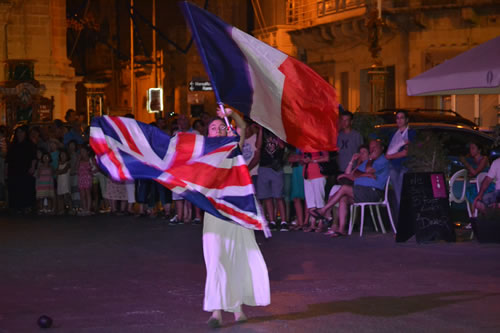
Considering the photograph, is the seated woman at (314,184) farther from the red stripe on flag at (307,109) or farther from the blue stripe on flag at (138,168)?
the blue stripe on flag at (138,168)

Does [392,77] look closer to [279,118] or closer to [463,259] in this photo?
[463,259]

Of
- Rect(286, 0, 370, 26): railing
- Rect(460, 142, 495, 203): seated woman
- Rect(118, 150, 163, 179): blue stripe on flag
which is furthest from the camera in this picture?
Rect(286, 0, 370, 26): railing

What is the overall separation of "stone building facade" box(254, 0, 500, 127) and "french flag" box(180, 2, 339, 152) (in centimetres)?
2018

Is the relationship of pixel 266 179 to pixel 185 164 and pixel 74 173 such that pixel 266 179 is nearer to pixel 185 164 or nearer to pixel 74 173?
pixel 74 173

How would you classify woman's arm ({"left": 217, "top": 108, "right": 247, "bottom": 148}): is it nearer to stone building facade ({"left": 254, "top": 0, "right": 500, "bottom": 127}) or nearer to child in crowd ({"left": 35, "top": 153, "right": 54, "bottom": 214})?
child in crowd ({"left": 35, "top": 153, "right": 54, "bottom": 214})

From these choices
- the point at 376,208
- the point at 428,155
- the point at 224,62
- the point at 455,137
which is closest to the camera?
the point at 224,62

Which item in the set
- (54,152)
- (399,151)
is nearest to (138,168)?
(399,151)

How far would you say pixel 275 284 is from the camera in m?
10.5

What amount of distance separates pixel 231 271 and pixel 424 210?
19.6ft

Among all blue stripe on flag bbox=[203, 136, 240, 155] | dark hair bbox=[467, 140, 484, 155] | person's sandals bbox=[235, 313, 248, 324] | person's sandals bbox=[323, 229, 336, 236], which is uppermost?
blue stripe on flag bbox=[203, 136, 240, 155]

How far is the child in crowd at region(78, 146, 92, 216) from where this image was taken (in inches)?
783

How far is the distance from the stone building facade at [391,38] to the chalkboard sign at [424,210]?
15.5m

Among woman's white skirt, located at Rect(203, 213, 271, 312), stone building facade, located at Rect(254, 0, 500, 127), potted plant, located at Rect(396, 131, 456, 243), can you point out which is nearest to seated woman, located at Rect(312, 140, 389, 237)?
potted plant, located at Rect(396, 131, 456, 243)

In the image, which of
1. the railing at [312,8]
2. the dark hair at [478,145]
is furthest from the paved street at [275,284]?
the railing at [312,8]
